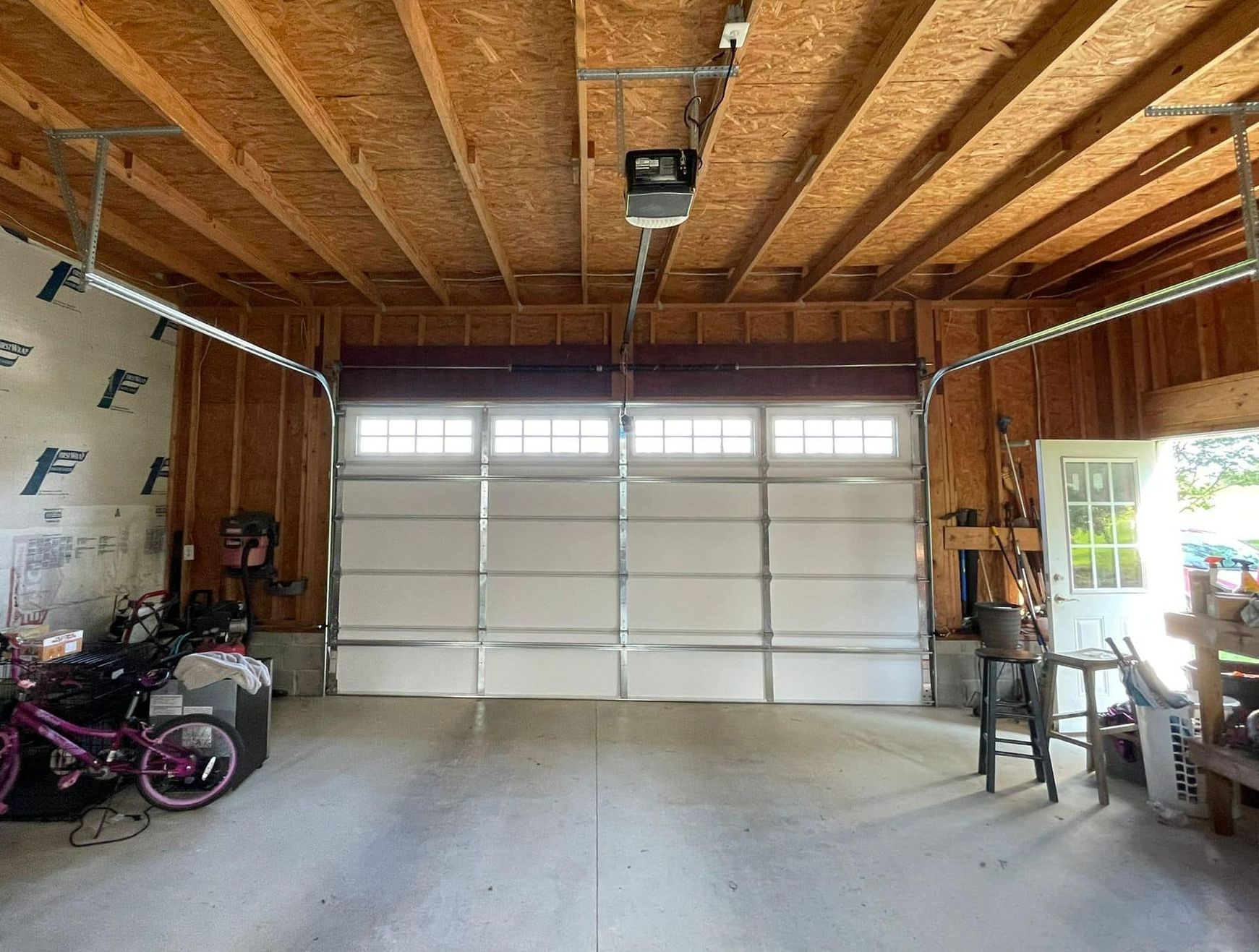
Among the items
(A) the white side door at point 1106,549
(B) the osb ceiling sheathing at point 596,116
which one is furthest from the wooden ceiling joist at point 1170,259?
(A) the white side door at point 1106,549

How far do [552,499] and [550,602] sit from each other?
930 mm

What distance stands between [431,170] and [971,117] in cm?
290

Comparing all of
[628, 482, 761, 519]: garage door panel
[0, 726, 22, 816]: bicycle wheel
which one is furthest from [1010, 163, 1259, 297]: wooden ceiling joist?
[0, 726, 22, 816]: bicycle wheel

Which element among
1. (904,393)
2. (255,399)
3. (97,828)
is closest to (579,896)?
(97,828)

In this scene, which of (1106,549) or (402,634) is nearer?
(1106,549)

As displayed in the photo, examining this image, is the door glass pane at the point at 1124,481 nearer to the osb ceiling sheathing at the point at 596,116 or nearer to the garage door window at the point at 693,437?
the osb ceiling sheathing at the point at 596,116

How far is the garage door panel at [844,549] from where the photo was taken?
471cm

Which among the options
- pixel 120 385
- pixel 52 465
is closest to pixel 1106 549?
pixel 52 465

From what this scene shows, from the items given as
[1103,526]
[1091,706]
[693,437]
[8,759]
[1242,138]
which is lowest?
[8,759]

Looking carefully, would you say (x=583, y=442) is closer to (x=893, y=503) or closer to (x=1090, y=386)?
(x=893, y=503)

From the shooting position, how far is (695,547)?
4.77 meters

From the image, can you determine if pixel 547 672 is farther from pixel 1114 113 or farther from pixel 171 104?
pixel 1114 113

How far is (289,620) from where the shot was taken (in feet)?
15.6

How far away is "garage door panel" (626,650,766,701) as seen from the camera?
4.64m
